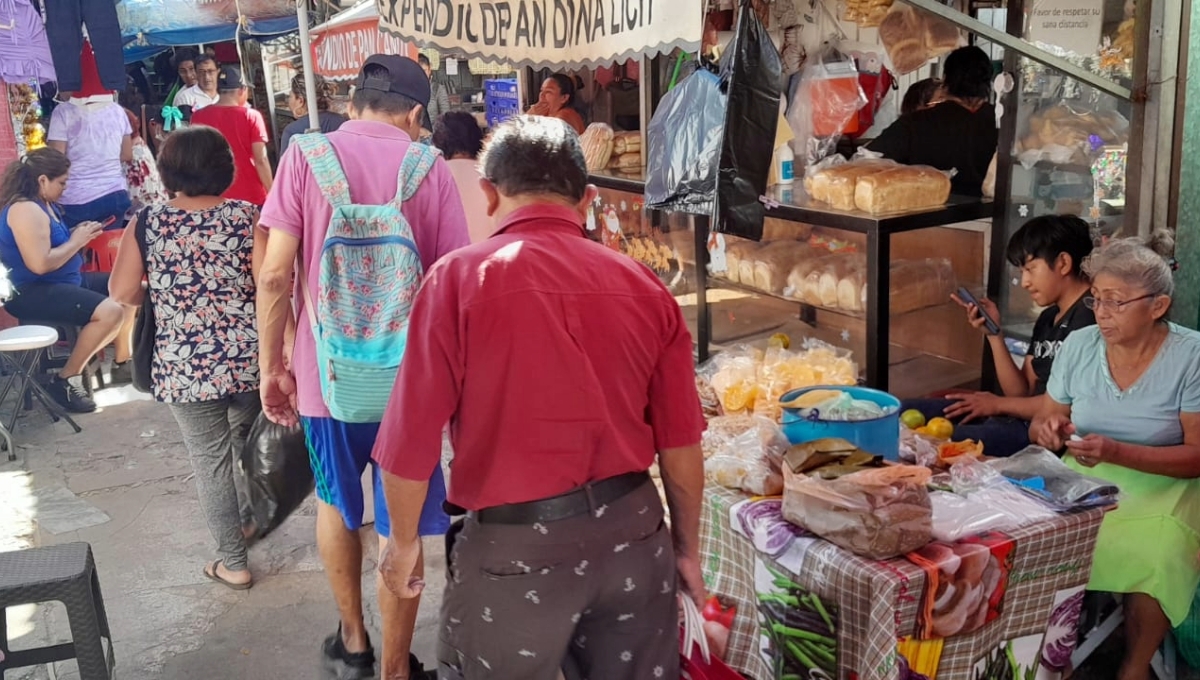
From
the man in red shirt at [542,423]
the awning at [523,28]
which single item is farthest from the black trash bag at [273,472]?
the man in red shirt at [542,423]

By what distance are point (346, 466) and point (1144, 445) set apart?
7.89 feet

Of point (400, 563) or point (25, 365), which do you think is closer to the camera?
point (400, 563)

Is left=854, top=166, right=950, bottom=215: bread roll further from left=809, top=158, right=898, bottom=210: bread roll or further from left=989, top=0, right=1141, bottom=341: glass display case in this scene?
left=989, top=0, right=1141, bottom=341: glass display case

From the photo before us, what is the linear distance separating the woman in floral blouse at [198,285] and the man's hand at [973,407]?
271 cm

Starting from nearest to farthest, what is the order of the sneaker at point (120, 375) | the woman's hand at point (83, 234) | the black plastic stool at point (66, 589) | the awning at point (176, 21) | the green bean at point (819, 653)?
the green bean at point (819, 653) < the black plastic stool at point (66, 589) < the woman's hand at point (83, 234) < the sneaker at point (120, 375) < the awning at point (176, 21)

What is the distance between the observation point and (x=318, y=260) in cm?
298

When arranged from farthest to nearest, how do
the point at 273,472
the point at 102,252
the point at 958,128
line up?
the point at 102,252, the point at 958,128, the point at 273,472

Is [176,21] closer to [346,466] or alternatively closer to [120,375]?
[120,375]

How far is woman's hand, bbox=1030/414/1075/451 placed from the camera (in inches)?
120

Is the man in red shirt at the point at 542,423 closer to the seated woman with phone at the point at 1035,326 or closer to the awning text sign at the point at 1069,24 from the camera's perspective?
the seated woman with phone at the point at 1035,326

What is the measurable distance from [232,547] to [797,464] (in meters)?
2.63

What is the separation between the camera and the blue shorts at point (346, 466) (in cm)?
309

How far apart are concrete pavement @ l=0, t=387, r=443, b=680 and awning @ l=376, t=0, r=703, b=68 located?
6.99 feet

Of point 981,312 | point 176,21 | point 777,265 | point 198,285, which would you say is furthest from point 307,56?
point 176,21
